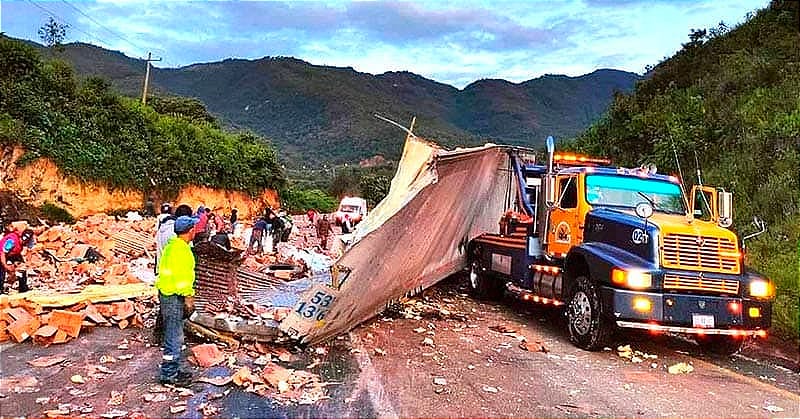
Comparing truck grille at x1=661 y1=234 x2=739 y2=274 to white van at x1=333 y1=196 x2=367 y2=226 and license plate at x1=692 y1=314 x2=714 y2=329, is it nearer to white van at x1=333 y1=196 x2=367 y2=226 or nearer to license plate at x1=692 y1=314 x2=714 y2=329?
license plate at x1=692 y1=314 x2=714 y2=329

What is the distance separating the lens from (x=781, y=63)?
2081 centimetres

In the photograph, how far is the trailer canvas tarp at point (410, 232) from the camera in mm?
8289

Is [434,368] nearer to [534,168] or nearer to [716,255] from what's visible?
[716,255]

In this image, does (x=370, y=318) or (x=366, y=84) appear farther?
(x=366, y=84)

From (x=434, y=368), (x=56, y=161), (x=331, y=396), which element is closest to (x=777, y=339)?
(x=434, y=368)

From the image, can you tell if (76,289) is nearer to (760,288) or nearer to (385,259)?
(385,259)

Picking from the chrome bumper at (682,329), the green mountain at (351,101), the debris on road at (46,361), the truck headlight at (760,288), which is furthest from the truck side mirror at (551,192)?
the green mountain at (351,101)

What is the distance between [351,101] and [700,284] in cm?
8007

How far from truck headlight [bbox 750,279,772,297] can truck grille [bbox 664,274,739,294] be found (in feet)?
0.62

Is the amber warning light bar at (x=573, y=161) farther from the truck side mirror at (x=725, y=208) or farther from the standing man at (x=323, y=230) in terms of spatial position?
the standing man at (x=323, y=230)

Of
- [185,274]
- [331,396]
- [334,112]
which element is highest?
[334,112]

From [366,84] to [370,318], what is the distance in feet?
279

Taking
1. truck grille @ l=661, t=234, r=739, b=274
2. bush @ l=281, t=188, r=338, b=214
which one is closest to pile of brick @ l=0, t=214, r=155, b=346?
truck grille @ l=661, t=234, r=739, b=274

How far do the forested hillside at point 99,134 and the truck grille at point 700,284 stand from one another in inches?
956
